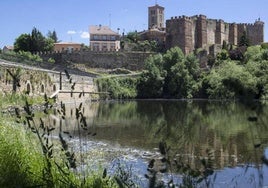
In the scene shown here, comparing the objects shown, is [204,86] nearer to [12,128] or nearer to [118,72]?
[118,72]

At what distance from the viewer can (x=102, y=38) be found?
10806cm

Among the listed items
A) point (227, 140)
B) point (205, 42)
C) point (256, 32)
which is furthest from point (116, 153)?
point (256, 32)

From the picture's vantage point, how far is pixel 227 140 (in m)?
19.1

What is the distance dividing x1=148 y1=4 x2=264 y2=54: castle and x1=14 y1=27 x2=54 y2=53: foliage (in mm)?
25754

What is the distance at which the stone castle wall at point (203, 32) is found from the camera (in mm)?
88250

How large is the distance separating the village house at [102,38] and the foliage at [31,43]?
509 inches

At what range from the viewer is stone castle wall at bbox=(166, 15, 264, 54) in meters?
88.2

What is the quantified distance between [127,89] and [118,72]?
42.0ft

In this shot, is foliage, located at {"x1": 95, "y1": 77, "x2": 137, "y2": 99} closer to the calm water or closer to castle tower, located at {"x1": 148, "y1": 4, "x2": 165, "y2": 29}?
the calm water

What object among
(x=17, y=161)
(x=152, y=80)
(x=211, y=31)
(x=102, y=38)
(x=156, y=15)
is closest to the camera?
(x=17, y=161)

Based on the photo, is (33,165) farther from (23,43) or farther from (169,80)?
(23,43)

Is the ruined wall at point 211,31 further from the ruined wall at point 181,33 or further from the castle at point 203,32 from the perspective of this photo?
the ruined wall at point 181,33

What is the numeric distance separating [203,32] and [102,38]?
26.5 m

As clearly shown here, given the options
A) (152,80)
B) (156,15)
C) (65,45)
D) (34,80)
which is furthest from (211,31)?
(34,80)
